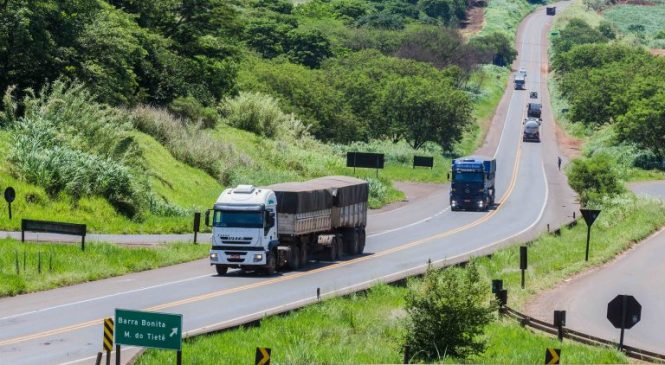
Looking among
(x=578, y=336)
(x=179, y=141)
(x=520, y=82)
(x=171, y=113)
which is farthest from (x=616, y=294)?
(x=520, y=82)

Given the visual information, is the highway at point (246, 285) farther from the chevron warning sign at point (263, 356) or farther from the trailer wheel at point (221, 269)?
the chevron warning sign at point (263, 356)

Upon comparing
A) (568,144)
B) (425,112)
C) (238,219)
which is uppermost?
(425,112)

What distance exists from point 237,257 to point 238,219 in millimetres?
1397

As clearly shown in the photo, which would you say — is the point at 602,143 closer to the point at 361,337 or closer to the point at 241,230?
the point at 241,230

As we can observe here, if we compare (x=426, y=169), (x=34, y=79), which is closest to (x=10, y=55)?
(x=34, y=79)

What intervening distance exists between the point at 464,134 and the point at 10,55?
78.0 metres

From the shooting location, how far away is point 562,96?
16138 cm

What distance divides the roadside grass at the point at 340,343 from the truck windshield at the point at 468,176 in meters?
40.2

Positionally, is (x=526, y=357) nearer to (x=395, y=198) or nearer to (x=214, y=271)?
(x=214, y=271)

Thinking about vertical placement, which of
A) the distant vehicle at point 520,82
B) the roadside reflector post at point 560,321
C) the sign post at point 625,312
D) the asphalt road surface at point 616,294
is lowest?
the asphalt road surface at point 616,294

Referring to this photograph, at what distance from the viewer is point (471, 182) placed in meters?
75.6

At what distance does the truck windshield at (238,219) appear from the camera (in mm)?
41500

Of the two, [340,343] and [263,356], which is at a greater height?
[263,356]

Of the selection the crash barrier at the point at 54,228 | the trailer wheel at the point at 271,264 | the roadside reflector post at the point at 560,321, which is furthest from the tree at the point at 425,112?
the roadside reflector post at the point at 560,321
